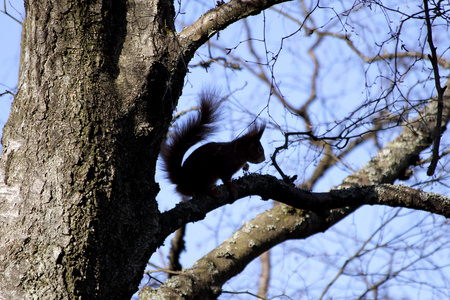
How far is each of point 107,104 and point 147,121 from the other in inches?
6.4

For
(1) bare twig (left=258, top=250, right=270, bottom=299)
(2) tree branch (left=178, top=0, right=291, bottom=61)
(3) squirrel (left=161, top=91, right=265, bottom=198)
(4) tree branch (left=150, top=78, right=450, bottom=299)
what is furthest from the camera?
(1) bare twig (left=258, top=250, right=270, bottom=299)

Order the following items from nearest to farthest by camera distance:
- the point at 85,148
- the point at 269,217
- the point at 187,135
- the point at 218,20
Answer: the point at 85,148 < the point at 218,20 < the point at 187,135 < the point at 269,217

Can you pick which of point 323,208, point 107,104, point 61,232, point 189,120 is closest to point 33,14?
point 107,104

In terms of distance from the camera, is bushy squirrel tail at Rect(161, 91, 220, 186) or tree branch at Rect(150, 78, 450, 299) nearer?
tree branch at Rect(150, 78, 450, 299)

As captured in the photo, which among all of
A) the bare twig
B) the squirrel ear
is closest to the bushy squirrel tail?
the squirrel ear

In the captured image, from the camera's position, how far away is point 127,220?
1626 mm

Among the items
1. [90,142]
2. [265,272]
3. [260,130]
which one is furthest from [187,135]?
[265,272]

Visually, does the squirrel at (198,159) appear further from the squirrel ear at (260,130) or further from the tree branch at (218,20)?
the tree branch at (218,20)

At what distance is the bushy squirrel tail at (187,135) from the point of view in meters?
2.44

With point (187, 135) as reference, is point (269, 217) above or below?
below

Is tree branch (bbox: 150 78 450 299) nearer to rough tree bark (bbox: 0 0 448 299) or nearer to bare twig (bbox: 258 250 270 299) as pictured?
rough tree bark (bbox: 0 0 448 299)

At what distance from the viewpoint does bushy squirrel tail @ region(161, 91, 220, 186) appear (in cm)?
244

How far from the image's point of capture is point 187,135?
108 inches

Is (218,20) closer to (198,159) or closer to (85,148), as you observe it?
(85,148)
